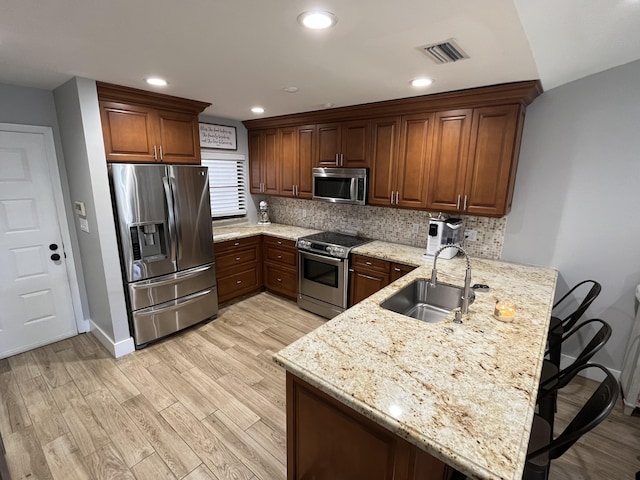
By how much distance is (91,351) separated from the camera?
2883mm

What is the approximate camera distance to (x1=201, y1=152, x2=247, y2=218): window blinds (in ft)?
13.5

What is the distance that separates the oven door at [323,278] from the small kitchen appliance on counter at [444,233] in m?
0.92

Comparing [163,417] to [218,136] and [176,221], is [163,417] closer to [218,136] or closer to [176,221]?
[176,221]

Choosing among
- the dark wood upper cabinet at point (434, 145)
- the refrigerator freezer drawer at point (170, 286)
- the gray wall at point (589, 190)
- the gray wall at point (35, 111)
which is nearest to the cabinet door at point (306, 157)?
the dark wood upper cabinet at point (434, 145)

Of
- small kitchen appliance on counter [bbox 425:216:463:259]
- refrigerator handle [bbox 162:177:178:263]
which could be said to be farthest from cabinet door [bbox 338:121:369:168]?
refrigerator handle [bbox 162:177:178:263]

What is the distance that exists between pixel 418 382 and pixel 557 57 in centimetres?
209

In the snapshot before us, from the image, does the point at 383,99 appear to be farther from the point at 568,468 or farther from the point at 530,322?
the point at 568,468

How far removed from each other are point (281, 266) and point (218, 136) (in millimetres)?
1958

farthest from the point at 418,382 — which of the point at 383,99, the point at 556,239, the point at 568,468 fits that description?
the point at 383,99

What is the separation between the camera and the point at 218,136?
4051 millimetres

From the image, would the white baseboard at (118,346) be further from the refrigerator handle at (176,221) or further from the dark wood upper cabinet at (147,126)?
the dark wood upper cabinet at (147,126)

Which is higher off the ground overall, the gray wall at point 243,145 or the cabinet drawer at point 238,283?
the gray wall at point 243,145

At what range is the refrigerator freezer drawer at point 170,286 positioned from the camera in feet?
9.20

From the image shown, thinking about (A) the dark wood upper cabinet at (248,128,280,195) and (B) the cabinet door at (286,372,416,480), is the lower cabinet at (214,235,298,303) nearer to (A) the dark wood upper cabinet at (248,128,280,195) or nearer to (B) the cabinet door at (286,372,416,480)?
(A) the dark wood upper cabinet at (248,128,280,195)
